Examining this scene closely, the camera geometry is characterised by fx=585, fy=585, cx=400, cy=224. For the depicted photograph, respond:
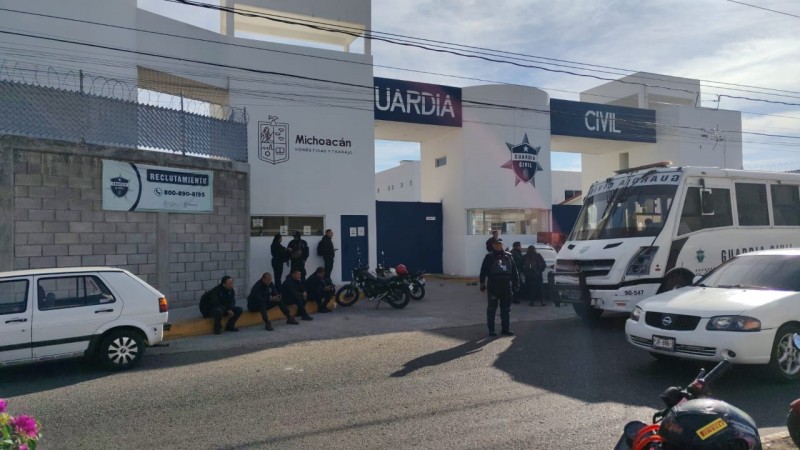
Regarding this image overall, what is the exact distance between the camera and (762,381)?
21.8 feet

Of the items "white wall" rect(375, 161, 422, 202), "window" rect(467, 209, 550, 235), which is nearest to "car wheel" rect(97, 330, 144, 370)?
"window" rect(467, 209, 550, 235)

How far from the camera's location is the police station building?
15.0 metres

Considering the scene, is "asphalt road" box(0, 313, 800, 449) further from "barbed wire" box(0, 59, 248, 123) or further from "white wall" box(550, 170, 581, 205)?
"white wall" box(550, 170, 581, 205)

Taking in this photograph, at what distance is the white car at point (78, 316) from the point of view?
23.9ft

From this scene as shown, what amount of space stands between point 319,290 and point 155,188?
159 inches

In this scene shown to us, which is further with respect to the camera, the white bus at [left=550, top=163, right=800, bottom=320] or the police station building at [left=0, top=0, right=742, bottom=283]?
the police station building at [left=0, top=0, right=742, bottom=283]

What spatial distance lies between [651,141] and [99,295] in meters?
22.1

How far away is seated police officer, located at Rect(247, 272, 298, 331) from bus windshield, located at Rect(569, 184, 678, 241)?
19.4 feet

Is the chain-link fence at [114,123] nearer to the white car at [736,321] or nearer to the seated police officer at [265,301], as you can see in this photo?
the seated police officer at [265,301]

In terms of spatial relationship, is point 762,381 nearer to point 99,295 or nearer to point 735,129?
point 99,295

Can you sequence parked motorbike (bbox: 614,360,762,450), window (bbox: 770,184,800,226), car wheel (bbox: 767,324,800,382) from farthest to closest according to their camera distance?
A: window (bbox: 770,184,800,226) → car wheel (bbox: 767,324,800,382) → parked motorbike (bbox: 614,360,762,450)

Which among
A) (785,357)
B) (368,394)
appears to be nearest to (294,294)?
(368,394)

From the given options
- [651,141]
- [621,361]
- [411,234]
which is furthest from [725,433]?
[651,141]

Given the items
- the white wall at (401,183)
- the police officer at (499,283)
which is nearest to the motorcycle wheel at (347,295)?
the police officer at (499,283)
